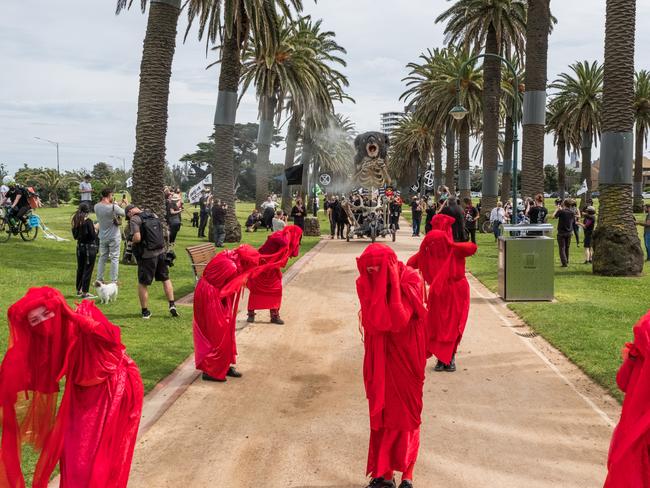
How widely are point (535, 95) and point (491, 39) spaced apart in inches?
466

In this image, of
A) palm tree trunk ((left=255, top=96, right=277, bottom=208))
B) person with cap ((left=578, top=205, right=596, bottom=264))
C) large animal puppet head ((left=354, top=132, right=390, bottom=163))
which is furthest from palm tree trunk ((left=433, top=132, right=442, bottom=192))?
person with cap ((left=578, top=205, right=596, bottom=264))

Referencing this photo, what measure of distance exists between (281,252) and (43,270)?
8559mm

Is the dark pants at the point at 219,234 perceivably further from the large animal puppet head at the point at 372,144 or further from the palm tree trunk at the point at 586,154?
the palm tree trunk at the point at 586,154

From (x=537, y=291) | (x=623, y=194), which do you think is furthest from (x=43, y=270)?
(x=623, y=194)

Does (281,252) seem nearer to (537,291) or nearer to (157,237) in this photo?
(157,237)

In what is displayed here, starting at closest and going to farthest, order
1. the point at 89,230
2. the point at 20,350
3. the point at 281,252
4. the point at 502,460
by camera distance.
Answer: the point at 20,350 < the point at 502,460 < the point at 281,252 < the point at 89,230

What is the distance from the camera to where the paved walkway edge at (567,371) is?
6.37 meters

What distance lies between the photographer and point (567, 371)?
7.73 meters

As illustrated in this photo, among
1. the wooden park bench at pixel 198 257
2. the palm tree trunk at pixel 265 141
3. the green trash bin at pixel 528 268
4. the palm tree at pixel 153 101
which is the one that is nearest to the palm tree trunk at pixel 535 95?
the green trash bin at pixel 528 268

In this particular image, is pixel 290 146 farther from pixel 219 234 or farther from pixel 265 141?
pixel 219 234

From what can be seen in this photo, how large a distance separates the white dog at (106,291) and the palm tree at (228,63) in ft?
42.1

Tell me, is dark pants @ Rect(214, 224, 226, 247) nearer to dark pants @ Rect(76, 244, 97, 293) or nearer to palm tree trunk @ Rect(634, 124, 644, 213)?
dark pants @ Rect(76, 244, 97, 293)

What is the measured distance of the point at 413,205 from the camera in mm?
29953

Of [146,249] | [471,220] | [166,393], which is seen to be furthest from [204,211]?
[166,393]
